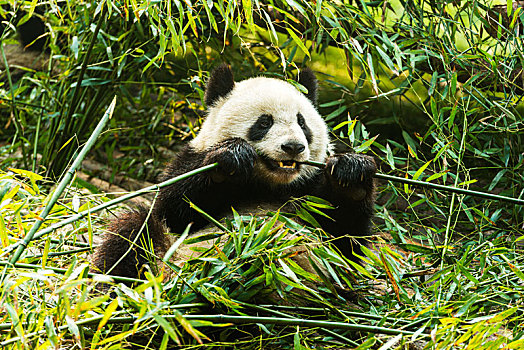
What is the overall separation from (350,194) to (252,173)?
0.49 m

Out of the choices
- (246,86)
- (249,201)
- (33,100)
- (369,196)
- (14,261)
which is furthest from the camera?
(33,100)

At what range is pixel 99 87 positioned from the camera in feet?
13.2

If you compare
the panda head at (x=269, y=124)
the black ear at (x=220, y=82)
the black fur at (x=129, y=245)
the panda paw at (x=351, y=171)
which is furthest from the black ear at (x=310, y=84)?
the black fur at (x=129, y=245)

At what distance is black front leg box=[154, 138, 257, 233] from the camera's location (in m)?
2.41

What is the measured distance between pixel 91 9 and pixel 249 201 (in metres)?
1.99

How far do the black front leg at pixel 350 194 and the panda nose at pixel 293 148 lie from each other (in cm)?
15

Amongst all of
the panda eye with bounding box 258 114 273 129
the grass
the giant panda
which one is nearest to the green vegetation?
the grass

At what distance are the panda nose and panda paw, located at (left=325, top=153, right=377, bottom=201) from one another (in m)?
0.15

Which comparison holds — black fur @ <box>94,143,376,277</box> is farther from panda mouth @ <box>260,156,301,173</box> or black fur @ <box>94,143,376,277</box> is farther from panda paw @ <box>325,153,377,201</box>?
panda mouth @ <box>260,156,301,173</box>

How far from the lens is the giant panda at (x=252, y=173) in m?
2.44

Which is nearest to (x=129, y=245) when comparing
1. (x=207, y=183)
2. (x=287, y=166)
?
(x=207, y=183)

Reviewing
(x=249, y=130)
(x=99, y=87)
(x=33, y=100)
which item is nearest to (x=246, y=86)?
(x=249, y=130)

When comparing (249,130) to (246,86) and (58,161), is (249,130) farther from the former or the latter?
(58,161)

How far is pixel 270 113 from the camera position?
2812 millimetres
